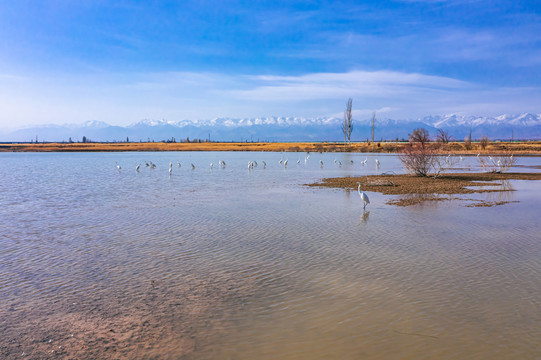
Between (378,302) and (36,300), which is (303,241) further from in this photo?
(36,300)

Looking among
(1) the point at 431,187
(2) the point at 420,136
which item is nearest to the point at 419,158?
(1) the point at 431,187

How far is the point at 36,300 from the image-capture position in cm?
629

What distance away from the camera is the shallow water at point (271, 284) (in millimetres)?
5004

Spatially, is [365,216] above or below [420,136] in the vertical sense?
below

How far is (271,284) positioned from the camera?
699cm

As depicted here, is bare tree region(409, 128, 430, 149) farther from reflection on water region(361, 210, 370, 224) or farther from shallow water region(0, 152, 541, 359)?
shallow water region(0, 152, 541, 359)

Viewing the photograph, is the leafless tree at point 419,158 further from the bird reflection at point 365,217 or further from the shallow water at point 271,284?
the bird reflection at point 365,217

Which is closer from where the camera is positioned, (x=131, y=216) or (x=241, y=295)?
(x=241, y=295)

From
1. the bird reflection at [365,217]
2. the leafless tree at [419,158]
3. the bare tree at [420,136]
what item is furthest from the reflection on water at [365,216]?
the bare tree at [420,136]

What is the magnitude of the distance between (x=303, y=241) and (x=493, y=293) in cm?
452

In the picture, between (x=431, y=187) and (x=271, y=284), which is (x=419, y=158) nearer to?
(x=431, y=187)

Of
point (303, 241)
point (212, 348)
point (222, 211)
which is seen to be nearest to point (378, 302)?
point (212, 348)

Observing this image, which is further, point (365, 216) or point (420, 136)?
point (420, 136)

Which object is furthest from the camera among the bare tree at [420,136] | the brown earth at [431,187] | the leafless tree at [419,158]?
the bare tree at [420,136]
